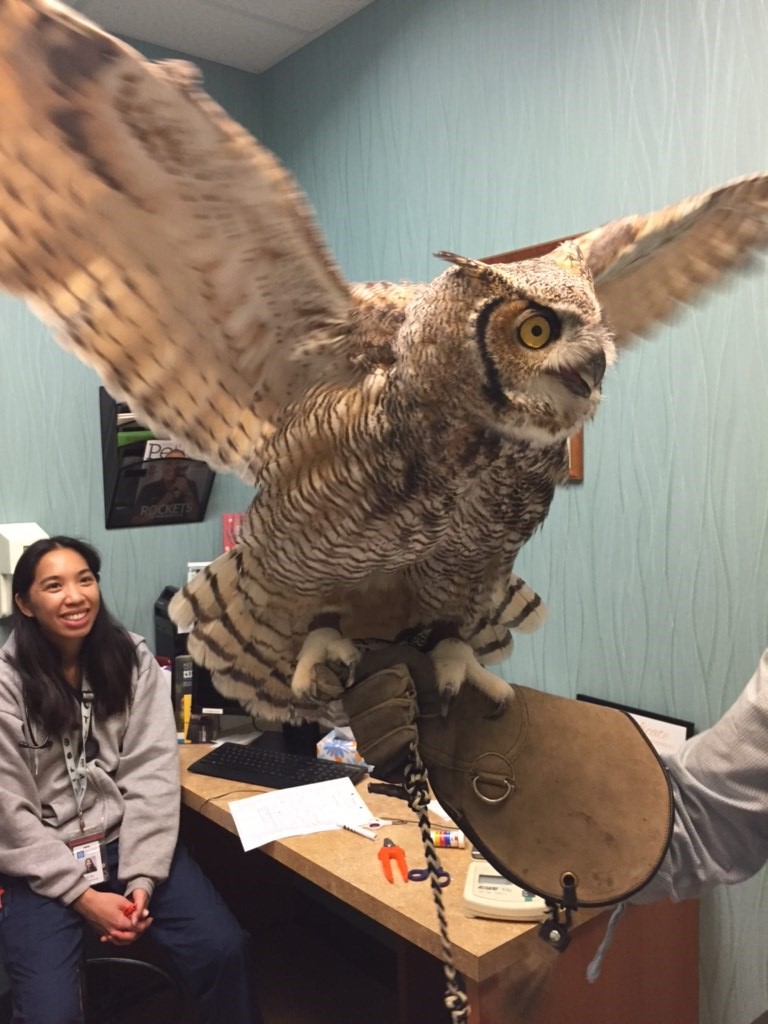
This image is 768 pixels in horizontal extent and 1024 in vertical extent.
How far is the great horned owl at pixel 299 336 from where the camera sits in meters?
0.68

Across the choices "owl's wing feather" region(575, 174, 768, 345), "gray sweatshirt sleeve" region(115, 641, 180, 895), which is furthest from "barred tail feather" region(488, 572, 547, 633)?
"gray sweatshirt sleeve" region(115, 641, 180, 895)

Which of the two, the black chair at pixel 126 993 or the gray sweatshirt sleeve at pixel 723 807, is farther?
the black chair at pixel 126 993

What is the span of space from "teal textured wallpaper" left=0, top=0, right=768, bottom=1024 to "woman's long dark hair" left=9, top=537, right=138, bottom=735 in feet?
1.99

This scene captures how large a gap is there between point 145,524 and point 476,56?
1834 millimetres

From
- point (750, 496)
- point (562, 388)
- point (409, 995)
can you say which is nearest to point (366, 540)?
point (562, 388)

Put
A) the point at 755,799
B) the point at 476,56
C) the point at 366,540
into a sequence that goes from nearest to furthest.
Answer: the point at 366,540, the point at 755,799, the point at 476,56

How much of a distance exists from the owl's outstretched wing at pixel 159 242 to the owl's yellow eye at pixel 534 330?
0.21 meters

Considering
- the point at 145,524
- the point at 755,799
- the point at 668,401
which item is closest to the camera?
the point at 755,799

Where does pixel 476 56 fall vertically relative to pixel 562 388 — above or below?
above

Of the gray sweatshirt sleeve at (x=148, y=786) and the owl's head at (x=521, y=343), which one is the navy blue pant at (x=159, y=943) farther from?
the owl's head at (x=521, y=343)

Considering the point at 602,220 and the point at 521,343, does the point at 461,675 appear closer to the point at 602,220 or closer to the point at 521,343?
the point at 521,343

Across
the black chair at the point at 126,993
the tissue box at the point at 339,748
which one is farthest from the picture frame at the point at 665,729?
the black chair at the point at 126,993

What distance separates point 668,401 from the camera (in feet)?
6.04

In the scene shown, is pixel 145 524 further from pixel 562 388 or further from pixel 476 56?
pixel 562 388
